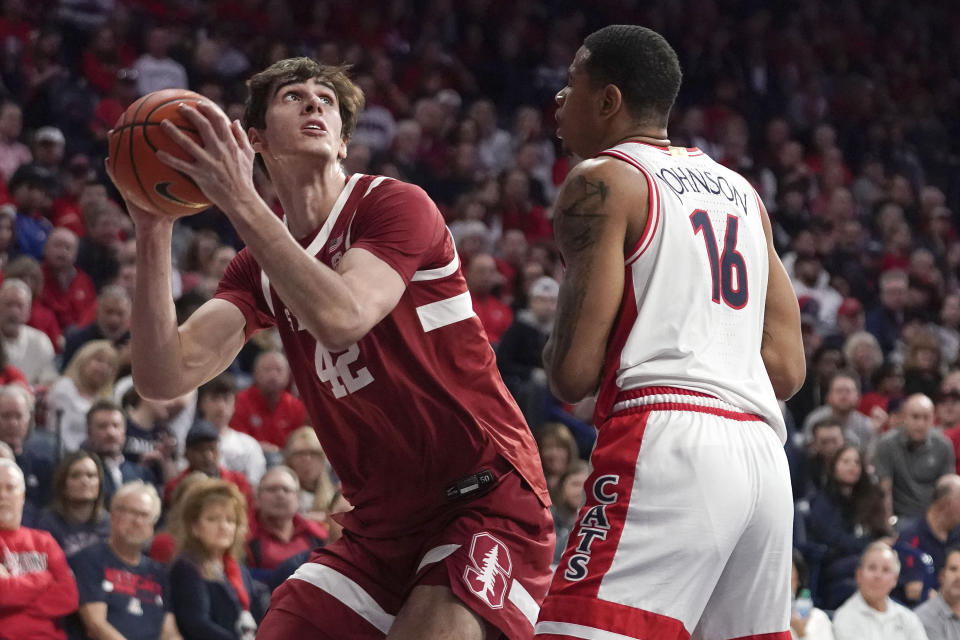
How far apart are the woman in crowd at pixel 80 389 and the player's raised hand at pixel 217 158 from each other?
5358mm

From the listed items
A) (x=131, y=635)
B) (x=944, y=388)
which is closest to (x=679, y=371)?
(x=131, y=635)

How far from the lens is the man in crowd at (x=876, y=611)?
796cm

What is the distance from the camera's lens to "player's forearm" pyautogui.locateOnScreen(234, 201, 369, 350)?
9.98 feet

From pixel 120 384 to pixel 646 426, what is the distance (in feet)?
18.9

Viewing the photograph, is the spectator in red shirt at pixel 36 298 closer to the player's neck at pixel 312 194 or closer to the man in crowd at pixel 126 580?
the man in crowd at pixel 126 580

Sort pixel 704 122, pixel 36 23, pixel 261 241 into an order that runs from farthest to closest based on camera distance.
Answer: pixel 704 122, pixel 36 23, pixel 261 241

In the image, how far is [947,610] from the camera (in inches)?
326

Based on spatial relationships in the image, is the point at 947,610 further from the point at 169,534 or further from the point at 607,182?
the point at 607,182

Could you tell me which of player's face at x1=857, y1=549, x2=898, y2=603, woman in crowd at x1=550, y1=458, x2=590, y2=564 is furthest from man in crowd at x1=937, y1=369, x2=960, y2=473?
woman in crowd at x1=550, y1=458, x2=590, y2=564

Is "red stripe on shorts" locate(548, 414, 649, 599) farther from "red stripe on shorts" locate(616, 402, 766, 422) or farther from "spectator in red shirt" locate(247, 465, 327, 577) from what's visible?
"spectator in red shirt" locate(247, 465, 327, 577)

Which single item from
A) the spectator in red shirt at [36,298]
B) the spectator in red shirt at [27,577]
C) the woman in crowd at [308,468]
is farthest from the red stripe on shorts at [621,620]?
the spectator in red shirt at [36,298]

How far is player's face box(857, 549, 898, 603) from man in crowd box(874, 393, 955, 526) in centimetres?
215

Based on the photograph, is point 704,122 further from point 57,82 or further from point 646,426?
point 646,426

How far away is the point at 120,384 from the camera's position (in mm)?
8383
